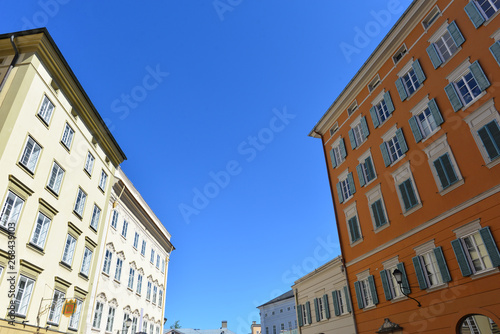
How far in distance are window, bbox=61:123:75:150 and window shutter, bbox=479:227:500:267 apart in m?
22.8

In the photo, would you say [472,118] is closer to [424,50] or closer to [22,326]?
[424,50]

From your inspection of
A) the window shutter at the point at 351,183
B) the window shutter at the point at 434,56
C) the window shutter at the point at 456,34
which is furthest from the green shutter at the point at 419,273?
the window shutter at the point at 456,34

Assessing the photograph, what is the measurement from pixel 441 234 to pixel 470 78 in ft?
26.0

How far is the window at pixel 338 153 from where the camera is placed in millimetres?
27216

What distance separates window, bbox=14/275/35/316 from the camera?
1602cm

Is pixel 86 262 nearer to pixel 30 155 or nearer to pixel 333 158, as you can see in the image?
pixel 30 155

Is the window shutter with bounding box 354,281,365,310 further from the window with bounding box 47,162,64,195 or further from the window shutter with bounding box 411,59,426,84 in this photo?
the window with bounding box 47,162,64,195

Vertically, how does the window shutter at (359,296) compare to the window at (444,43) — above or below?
below

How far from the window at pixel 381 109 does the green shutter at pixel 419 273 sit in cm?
927

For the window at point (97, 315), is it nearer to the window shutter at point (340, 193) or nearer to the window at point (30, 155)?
the window at point (30, 155)

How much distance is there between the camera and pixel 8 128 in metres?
16.3

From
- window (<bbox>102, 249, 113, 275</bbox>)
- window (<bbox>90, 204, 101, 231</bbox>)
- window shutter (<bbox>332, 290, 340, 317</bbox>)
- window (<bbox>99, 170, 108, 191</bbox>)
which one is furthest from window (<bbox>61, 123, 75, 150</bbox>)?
window shutter (<bbox>332, 290, 340, 317</bbox>)

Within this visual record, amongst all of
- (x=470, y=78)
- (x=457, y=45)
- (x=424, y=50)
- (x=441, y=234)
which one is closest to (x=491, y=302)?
(x=441, y=234)

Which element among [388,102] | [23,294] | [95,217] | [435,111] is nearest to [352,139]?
[388,102]
